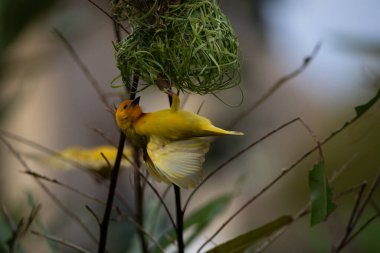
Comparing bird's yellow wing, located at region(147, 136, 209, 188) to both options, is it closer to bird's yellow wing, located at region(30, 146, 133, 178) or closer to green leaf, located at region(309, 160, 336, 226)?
green leaf, located at region(309, 160, 336, 226)

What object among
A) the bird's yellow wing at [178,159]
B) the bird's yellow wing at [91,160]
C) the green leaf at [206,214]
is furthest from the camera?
the green leaf at [206,214]

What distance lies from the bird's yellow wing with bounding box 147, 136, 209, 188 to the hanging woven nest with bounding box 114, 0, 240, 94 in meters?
0.07

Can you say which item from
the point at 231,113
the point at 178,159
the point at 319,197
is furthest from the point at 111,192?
the point at 231,113

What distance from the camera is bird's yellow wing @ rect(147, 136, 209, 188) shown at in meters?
0.71

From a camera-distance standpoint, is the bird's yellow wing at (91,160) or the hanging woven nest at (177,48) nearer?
the hanging woven nest at (177,48)

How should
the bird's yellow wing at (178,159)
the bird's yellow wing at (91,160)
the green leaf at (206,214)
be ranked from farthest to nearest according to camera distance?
the green leaf at (206,214)
the bird's yellow wing at (91,160)
the bird's yellow wing at (178,159)

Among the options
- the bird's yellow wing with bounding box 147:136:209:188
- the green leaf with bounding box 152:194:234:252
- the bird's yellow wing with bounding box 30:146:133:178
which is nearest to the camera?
the bird's yellow wing with bounding box 147:136:209:188

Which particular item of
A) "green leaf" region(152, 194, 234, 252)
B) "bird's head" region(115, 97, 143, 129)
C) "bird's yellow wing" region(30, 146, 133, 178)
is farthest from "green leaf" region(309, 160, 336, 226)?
"green leaf" region(152, 194, 234, 252)

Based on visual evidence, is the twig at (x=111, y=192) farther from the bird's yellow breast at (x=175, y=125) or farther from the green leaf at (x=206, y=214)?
the green leaf at (x=206, y=214)

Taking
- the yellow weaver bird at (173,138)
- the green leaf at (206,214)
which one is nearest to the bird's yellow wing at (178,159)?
the yellow weaver bird at (173,138)

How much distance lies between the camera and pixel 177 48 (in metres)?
0.76

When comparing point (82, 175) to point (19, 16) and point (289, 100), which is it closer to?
point (289, 100)

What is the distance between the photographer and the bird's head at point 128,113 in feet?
2.52

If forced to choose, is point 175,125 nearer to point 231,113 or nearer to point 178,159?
point 178,159
